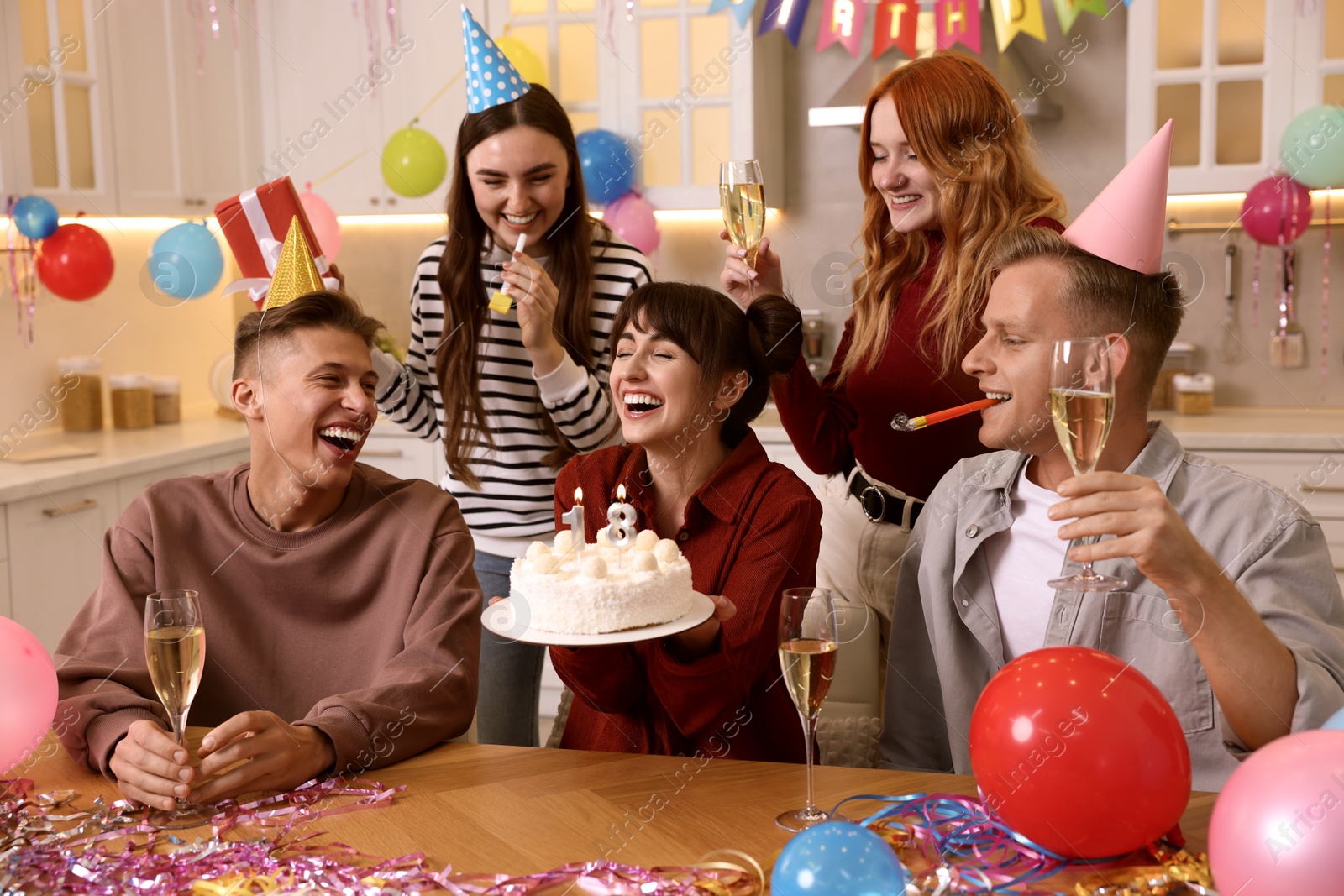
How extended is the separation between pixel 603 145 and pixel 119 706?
2.63 m

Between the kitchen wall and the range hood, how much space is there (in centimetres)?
3

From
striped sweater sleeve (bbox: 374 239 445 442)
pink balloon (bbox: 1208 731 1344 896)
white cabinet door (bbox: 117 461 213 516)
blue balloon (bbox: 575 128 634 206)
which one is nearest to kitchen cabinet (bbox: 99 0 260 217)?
white cabinet door (bbox: 117 461 213 516)

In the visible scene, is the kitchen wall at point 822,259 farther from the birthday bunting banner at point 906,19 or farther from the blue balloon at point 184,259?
the blue balloon at point 184,259

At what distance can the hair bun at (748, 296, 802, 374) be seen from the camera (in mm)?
1869

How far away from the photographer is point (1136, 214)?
1.50m

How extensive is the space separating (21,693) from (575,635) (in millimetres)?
579

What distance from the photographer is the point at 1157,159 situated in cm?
150

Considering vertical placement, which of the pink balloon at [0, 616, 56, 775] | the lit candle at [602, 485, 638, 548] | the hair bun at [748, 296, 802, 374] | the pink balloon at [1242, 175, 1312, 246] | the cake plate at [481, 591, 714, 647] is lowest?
the pink balloon at [0, 616, 56, 775]

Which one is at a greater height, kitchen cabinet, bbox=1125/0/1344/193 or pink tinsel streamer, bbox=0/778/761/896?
kitchen cabinet, bbox=1125/0/1344/193

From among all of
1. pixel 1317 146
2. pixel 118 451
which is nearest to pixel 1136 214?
pixel 1317 146

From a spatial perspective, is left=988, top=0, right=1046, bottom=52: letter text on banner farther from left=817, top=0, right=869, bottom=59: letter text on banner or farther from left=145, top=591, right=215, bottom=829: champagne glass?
left=145, top=591, right=215, bottom=829: champagne glass

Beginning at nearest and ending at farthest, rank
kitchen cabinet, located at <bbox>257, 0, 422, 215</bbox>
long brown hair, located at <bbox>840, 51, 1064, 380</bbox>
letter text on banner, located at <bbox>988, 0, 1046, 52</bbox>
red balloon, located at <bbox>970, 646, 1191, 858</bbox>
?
red balloon, located at <bbox>970, 646, 1191, 858</bbox>
long brown hair, located at <bbox>840, 51, 1064, 380</bbox>
letter text on banner, located at <bbox>988, 0, 1046, 52</bbox>
kitchen cabinet, located at <bbox>257, 0, 422, 215</bbox>

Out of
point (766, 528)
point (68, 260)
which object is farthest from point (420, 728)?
point (68, 260)

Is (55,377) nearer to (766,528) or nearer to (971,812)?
(766,528)
